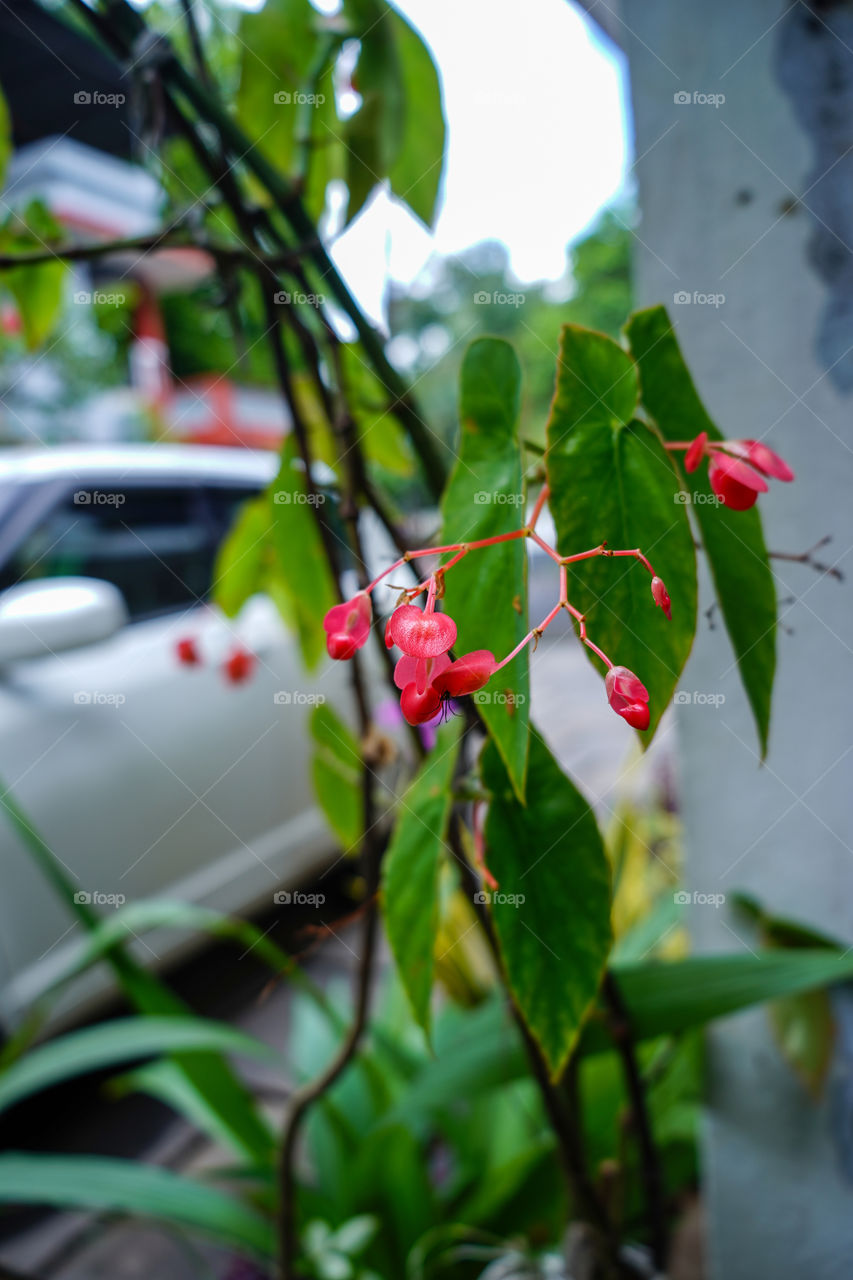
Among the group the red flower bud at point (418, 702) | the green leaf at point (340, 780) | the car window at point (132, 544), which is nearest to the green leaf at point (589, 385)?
the red flower bud at point (418, 702)

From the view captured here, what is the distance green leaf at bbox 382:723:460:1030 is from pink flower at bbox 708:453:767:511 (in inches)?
6.4

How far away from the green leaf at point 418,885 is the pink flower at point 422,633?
0.15 meters

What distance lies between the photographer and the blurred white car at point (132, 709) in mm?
1300

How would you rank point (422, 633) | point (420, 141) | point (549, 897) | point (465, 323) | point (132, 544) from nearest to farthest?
point (422, 633) < point (549, 897) < point (420, 141) < point (465, 323) < point (132, 544)

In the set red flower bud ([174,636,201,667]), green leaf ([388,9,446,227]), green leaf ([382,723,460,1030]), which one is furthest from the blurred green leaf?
red flower bud ([174,636,201,667])

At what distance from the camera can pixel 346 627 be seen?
270 mm

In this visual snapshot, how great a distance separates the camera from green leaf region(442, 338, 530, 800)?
27cm

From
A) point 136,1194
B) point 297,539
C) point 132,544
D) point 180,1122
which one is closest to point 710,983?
point 297,539

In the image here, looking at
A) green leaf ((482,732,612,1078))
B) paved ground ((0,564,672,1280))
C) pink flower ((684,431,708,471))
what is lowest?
paved ground ((0,564,672,1280))

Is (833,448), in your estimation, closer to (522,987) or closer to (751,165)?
(751,165)

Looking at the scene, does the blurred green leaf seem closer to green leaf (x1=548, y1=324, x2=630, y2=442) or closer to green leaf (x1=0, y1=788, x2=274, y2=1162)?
green leaf (x1=548, y1=324, x2=630, y2=442)

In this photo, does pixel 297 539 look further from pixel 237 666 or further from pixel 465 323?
pixel 237 666

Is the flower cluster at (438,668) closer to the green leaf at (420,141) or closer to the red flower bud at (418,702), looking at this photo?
the red flower bud at (418,702)

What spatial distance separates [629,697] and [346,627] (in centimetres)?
9
